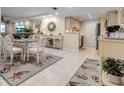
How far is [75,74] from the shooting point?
3035 mm

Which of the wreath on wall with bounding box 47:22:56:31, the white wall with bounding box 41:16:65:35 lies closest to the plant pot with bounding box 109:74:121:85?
the white wall with bounding box 41:16:65:35

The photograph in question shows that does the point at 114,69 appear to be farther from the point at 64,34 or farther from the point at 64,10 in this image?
the point at 64,34

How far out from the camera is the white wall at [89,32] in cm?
952

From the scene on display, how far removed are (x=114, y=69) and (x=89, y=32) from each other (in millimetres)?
7971

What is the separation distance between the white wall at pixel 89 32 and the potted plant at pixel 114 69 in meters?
7.66

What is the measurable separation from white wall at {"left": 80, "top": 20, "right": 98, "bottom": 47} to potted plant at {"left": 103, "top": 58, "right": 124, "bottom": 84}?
25.1ft

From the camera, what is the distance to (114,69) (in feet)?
6.65

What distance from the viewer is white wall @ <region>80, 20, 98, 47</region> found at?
9516 millimetres

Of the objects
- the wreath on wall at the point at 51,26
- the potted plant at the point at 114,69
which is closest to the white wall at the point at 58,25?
the wreath on wall at the point at 51,26

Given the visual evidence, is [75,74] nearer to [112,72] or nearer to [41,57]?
[112,72]

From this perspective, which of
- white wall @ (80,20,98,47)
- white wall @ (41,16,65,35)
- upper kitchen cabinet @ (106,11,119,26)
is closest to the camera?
upper kitchen cabinet @ (106,11,119,26)

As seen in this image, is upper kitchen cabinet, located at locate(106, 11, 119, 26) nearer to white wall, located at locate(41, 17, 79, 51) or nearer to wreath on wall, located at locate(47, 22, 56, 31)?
white wall, located at locate(41, 17, 79, 51)

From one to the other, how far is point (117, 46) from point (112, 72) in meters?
0.51

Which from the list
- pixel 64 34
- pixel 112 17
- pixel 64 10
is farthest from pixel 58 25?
pixel 112 17
